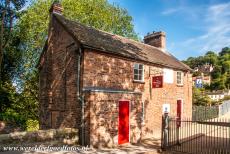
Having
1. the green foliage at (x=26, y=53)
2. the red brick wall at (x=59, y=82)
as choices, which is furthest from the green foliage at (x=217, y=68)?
the red brick wall at (x=59, y=82)

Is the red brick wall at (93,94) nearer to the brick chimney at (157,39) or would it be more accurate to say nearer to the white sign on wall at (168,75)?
the white sign on wall at (168,75)

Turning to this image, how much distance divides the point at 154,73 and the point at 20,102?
15934 millimetres

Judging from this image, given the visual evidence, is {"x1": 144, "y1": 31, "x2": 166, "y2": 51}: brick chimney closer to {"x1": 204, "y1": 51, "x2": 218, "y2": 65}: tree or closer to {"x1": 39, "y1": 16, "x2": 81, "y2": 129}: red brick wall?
{"x1": 39, "y1": 16, "x2": 81, "y2": 129}: red brick wall

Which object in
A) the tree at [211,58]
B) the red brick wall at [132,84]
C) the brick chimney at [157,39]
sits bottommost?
the red brick wall at [132,84]

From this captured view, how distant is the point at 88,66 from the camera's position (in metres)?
14.8

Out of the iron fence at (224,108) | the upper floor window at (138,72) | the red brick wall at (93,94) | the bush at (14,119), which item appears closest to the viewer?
the red brick wall at (93,94)

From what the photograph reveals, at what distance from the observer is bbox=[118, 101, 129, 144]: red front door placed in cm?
1511

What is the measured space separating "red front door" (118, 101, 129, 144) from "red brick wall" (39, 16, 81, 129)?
2.61 m

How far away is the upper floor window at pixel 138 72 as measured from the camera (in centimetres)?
1841

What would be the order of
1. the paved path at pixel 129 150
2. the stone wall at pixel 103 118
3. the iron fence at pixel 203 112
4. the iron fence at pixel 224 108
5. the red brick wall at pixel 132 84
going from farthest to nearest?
the iron fence at pixel 224 108, the iron fence at pixel 203 112, the red brick wall at pixel 132 84, the stone wall at pixel 103 118, the paved path at pixel 129 150

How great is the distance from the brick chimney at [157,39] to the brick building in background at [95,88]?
702 cm

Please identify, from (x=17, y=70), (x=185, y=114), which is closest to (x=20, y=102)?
(x=17, y=70)

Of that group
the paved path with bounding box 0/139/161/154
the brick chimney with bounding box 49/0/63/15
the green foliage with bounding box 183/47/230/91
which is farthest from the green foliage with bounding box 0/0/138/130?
the green foliage with bounding box 183/47/230/91

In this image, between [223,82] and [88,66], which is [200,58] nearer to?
[223,82]
